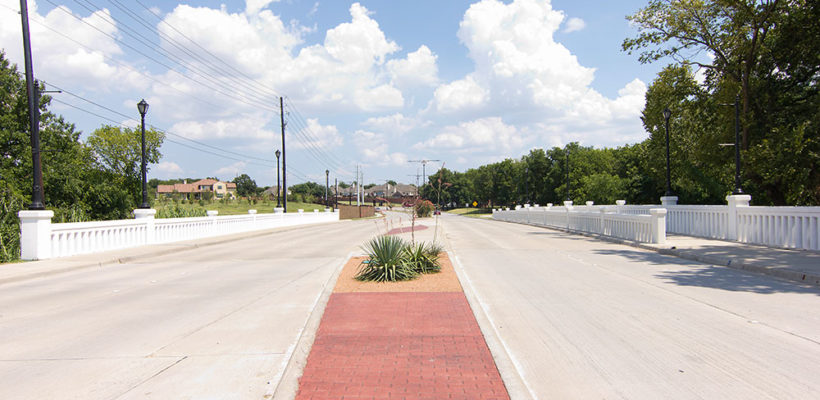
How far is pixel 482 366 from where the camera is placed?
4914 millimetres

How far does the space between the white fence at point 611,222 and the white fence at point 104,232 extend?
1776cm

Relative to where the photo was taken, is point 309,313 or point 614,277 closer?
point 309,313

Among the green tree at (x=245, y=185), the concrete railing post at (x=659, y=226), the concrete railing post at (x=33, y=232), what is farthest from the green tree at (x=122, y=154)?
the green tree at (x=245, y=185)

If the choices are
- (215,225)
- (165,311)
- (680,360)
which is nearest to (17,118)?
(215,225)

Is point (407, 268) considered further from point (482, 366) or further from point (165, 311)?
point (482, 366)

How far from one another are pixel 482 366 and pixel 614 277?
22.8ft

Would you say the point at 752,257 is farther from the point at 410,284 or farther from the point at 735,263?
the point at 410,284

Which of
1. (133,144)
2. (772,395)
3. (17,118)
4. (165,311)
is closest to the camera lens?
(772,395)

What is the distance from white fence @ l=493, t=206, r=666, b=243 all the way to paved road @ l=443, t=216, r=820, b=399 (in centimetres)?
552

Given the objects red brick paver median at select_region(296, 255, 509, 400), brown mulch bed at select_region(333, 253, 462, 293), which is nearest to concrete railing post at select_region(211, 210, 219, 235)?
brown mulch bed at select_region(333, 253, 462, 293)

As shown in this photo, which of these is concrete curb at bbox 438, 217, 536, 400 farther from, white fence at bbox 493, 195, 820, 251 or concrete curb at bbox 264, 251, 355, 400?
white fence at bbox 493, 195, 820, 251

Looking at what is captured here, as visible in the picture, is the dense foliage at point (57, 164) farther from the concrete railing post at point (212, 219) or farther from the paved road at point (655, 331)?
the paved road at point (655, 331)

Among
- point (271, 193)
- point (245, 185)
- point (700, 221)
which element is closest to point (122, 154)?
point (700, 221)

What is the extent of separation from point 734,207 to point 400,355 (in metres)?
16.7
